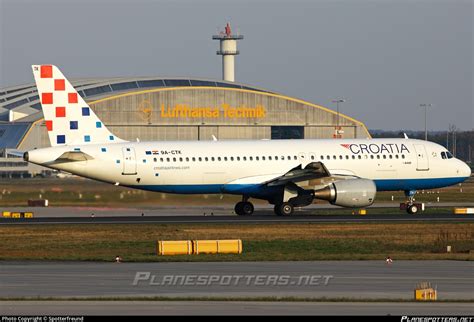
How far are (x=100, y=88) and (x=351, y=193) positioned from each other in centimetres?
6741

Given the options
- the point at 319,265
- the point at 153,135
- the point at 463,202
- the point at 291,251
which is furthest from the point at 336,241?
the point at 153,135

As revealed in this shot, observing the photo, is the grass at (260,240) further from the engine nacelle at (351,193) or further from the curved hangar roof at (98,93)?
the curved hangar roof at (98,93)

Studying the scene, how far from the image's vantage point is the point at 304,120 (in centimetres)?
11406

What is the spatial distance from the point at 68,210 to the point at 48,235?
1545cm

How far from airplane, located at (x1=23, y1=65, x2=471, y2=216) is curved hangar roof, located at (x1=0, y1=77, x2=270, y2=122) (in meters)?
54.9

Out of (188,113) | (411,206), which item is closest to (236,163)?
(411,206)

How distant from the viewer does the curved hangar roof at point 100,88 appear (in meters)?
112

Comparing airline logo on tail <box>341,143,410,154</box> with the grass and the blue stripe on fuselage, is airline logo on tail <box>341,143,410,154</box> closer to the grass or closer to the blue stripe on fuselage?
the blue stripe on fuselage

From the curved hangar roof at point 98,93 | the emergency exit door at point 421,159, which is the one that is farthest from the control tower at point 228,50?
the emergency exit door at point 421,159

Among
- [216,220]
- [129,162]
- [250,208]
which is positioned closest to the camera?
[216,220]

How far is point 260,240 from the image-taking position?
39125 millimetres

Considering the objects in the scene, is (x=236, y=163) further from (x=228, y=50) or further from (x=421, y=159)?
(x=228, y=50)

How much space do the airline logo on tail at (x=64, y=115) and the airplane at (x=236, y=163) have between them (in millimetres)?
53

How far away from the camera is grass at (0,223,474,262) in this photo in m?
34.3
